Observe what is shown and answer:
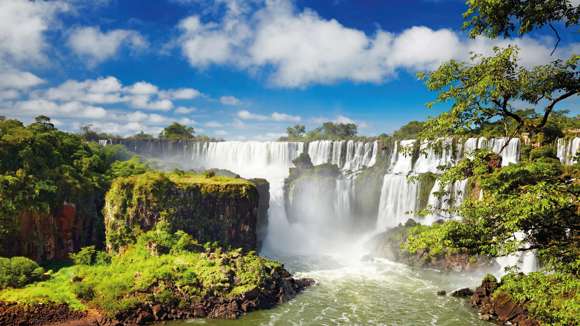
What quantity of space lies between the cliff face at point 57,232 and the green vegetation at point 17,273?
10.8 ft

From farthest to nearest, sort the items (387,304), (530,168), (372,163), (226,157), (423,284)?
(226,157), (372,163), (423,284), (387,304), (530,168)

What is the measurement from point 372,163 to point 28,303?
1579 inches

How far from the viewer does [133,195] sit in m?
32.2

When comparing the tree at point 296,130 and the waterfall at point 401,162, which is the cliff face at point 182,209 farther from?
the tree at point 296,130

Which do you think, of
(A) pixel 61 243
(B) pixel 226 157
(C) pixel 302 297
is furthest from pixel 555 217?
(B) pixel 226 157

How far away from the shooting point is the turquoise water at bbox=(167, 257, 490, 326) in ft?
79.8

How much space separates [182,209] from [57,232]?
31.7 feet

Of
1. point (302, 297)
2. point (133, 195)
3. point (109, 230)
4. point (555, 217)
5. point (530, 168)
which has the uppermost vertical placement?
point (530, 168)

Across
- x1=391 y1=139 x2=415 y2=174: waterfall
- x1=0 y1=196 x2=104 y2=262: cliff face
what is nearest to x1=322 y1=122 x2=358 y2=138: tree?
x1=391 y1=139 x2=415 y2=174: waterfall

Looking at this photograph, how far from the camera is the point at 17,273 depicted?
25.3 metres

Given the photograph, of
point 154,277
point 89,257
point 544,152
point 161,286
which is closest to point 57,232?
point 89,257

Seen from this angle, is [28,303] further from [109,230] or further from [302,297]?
[302,297]

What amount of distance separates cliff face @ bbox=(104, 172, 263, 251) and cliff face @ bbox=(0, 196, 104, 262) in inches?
82.3

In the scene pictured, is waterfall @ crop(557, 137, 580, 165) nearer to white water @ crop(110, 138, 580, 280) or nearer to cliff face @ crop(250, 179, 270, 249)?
white water @ crop(110, 138, 580, 280)
